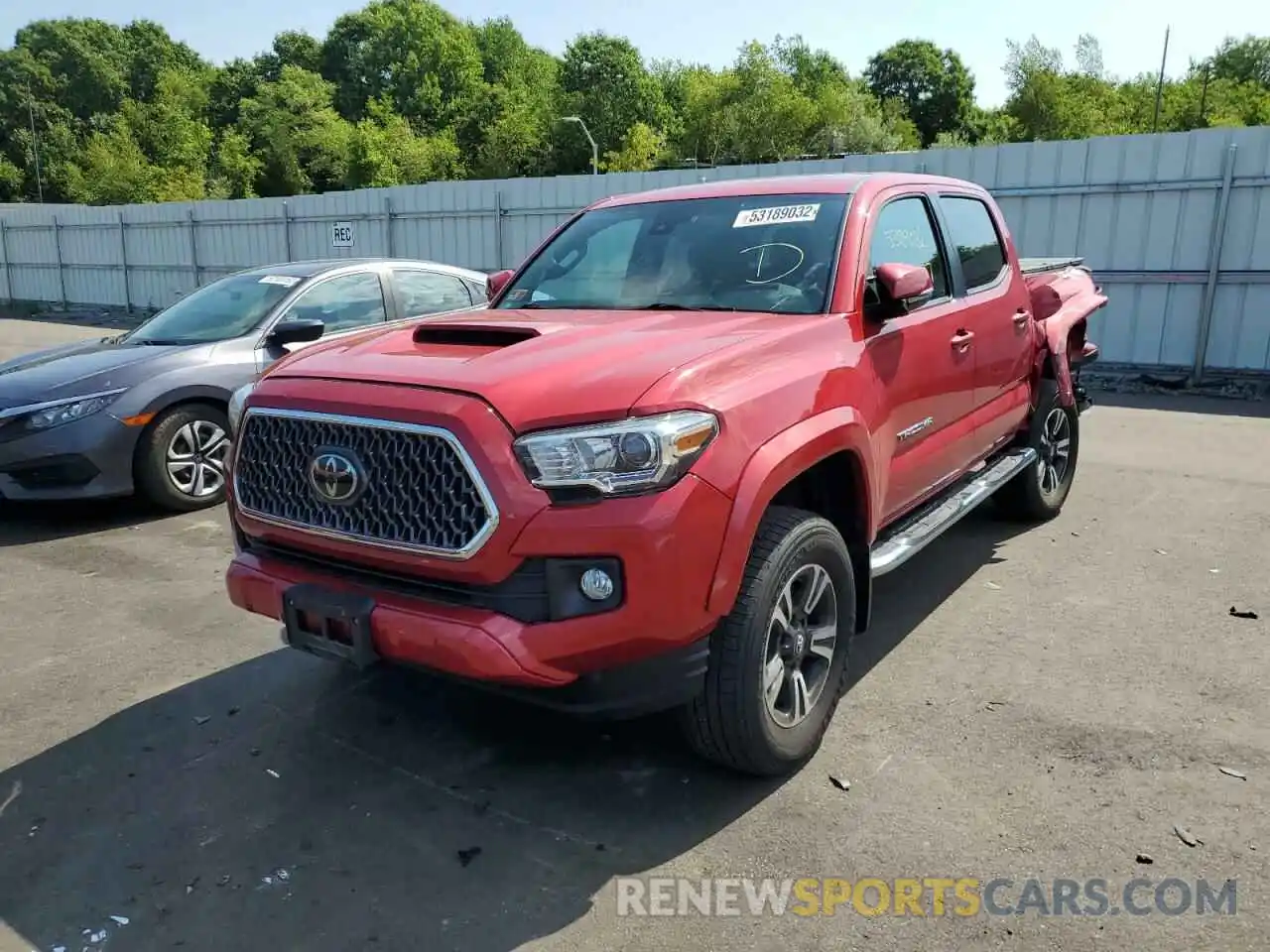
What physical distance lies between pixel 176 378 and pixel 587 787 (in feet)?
14.9

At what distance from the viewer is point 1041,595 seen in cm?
490

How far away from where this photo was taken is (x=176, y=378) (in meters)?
6.35

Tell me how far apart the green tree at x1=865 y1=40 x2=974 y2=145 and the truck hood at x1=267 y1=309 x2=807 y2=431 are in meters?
94.8

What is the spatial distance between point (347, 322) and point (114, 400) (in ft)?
5.32

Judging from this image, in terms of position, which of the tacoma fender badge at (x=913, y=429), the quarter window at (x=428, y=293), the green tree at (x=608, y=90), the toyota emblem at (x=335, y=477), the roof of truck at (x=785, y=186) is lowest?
the tacoma fender badge at (x=913, y=429)

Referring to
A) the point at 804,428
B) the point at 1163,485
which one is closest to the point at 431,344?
the point at 804,428

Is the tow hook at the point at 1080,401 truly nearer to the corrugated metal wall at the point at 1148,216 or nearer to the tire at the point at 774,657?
the tire at the point at 774,657

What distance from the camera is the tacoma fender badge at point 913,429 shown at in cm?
388

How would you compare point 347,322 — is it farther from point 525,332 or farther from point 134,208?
point 134,208

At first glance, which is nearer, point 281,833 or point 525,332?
point 281,833

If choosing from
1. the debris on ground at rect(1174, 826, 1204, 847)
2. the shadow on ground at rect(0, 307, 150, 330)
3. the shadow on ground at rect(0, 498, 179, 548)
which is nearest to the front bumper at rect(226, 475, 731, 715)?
the debris on ground at rect(1174, 826, 1204, 847)

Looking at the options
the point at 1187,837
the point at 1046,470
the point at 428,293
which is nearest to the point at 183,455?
the point at 428,293

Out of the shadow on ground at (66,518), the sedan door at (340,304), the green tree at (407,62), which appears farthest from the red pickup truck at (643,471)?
the green tree at (407,62)

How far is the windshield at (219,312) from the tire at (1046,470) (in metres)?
5.07
